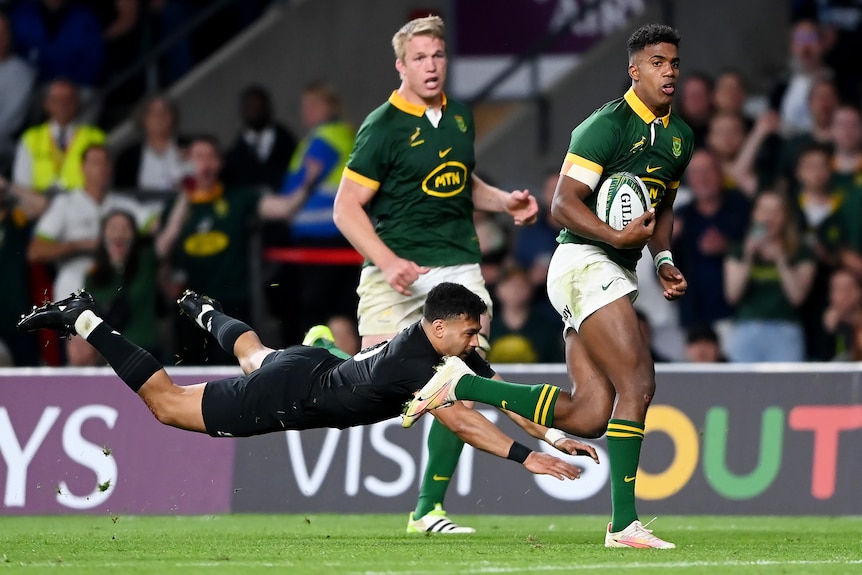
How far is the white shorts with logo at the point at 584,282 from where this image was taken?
8172mm

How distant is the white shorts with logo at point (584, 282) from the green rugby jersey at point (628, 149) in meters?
0.08

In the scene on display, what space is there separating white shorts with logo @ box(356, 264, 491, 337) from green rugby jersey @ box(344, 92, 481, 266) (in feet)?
0.24

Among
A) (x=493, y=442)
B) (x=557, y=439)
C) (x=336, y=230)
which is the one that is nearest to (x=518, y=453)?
(x=493, y=442)

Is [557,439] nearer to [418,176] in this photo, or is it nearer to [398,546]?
[398,546]

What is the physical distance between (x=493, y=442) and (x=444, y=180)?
190cm

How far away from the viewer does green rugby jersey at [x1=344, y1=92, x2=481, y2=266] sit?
9289 mm

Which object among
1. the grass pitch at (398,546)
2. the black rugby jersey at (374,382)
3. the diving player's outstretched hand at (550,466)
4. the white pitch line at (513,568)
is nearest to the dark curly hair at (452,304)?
the black rugby jersey at (374,382)

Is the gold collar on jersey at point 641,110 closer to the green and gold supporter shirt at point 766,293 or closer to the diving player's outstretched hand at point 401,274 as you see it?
the diving player's outstretched hand at point 401,274

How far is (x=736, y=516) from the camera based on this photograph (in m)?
10.9

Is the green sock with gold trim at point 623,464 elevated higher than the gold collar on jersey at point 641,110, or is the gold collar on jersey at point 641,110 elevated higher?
the gold collar on jersey at point 641,110

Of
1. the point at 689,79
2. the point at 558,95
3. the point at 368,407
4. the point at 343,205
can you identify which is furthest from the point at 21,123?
the point at 368,407

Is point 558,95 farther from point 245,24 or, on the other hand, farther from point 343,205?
point 343,205

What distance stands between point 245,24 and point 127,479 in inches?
286

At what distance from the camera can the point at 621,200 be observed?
817 centimetres
